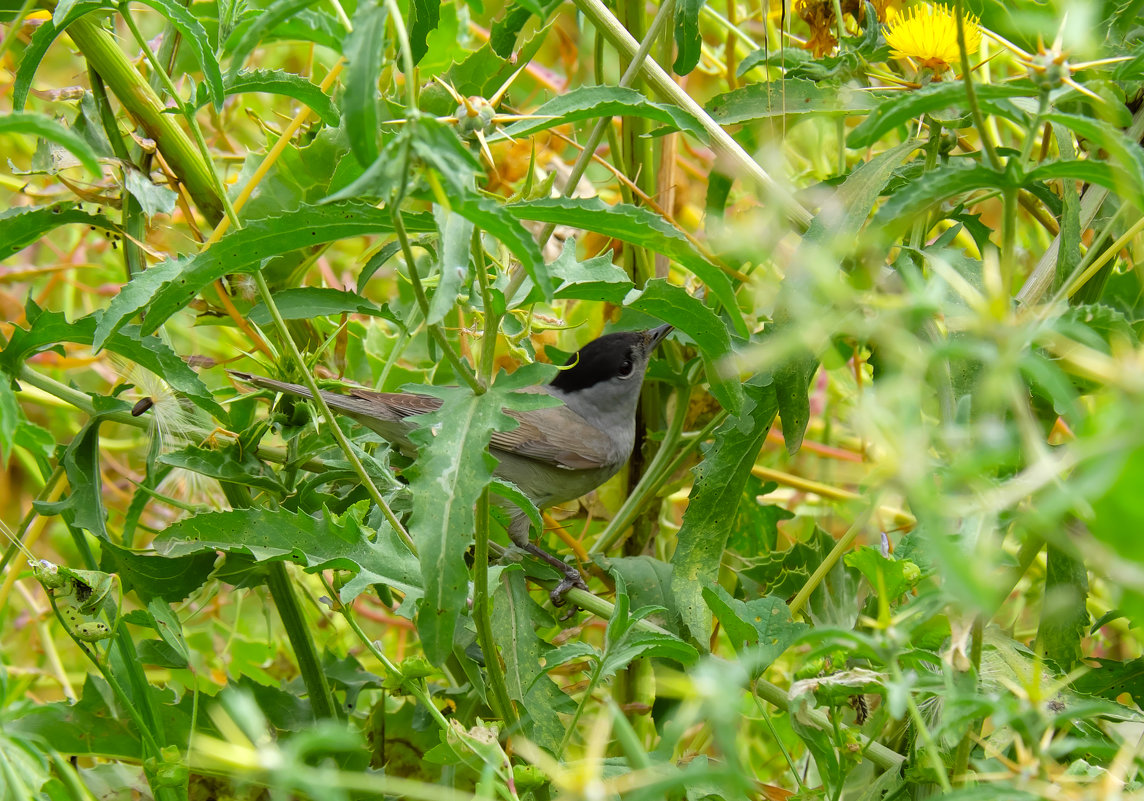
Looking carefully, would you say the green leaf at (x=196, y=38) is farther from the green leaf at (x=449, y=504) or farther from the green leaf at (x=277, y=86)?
the green leaf at (x=449, y=504)

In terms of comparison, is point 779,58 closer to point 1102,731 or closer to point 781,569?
point 781,569

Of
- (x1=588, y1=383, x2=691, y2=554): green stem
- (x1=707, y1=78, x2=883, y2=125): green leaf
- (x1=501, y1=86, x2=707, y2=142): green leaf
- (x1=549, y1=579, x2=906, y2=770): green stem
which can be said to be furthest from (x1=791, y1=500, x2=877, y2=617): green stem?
(x1=707, y1=78, x2=883, y2=125): green leaf

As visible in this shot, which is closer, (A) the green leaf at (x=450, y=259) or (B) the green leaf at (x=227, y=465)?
(A) the green leaf at (x=450, y=259)

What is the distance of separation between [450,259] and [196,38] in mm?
619

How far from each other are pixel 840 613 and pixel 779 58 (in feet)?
3.81

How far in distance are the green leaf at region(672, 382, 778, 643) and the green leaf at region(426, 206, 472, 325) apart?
77cm

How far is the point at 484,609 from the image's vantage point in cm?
145

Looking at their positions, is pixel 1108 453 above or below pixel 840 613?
above

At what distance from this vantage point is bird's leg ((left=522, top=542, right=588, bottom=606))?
2.18 m

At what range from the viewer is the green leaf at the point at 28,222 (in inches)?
70.6

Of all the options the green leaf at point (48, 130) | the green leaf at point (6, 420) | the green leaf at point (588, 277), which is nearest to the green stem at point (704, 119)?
the green leaf at point (588, 277)

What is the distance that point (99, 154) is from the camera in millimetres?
2047

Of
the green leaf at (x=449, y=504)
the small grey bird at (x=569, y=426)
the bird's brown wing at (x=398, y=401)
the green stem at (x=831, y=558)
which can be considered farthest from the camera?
the small grey bird at (x=569, y=426)

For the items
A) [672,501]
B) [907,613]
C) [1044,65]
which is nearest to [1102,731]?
[907,613]
